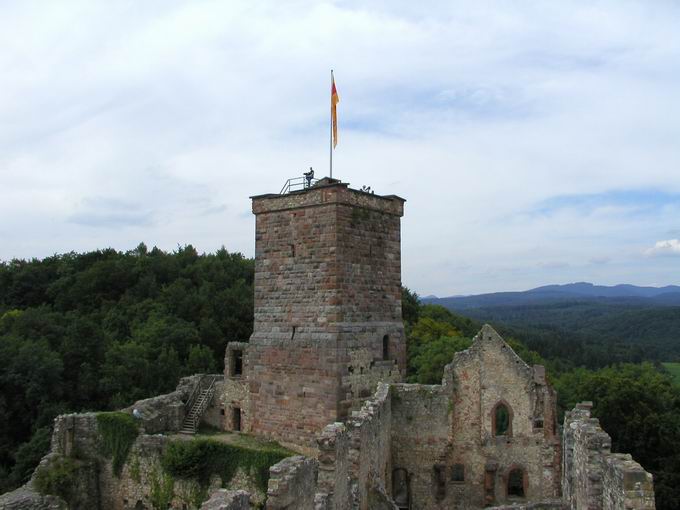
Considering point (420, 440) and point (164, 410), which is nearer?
point (420, 440)

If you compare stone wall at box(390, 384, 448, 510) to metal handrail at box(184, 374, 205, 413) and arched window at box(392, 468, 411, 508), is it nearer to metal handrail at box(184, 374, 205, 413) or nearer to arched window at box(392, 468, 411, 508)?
arched window at box(392, 468, 411, 508)

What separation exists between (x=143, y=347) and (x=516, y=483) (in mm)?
25002

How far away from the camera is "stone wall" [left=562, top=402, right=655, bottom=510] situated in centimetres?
819

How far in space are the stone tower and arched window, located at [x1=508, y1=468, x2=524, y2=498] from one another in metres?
4.29

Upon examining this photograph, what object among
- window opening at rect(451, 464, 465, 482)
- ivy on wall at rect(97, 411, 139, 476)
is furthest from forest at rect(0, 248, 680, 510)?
window opening at rect(451, 464, 465, 482)

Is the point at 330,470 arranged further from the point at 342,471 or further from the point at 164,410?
the point at 164,410

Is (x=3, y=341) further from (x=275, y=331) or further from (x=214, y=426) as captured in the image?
(x=275, y=331)

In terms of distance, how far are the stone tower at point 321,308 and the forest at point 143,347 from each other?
14262 mm

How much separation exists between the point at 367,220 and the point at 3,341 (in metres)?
23.0

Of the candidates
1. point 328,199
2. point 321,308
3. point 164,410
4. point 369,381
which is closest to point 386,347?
point 369,381

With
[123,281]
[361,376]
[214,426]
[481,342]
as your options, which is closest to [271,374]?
[361,376]

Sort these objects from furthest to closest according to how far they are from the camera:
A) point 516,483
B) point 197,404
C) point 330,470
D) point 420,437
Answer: point 197,404
point 516,483
point 420,437
point 330,470

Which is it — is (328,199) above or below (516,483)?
above

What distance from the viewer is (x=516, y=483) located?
18.9 meters
